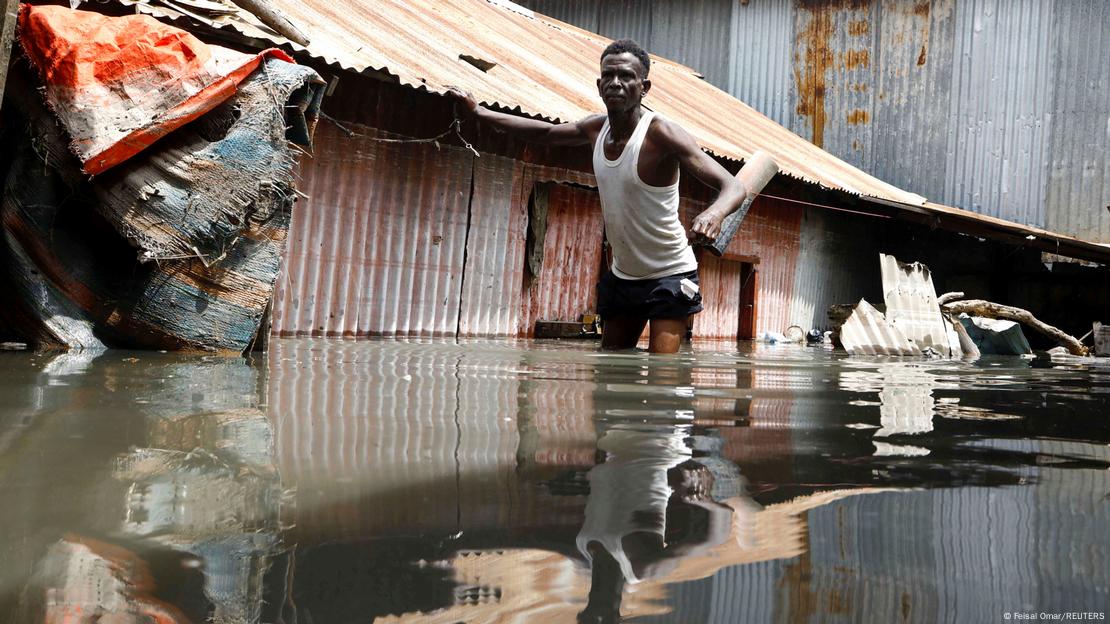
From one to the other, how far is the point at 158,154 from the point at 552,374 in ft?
6.54

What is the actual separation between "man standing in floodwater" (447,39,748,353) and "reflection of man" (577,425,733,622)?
266 cm

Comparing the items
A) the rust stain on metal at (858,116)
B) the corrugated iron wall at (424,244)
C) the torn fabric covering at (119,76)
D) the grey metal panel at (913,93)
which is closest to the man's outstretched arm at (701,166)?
the torn fabric covering at (119,76)

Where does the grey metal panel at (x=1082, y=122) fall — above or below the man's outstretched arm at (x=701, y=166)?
above

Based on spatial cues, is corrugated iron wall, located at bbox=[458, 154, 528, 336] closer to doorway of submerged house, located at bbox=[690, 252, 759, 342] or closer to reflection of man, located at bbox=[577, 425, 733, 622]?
doorway of submerged house, located at bbox=[690, 252, 759, 342]

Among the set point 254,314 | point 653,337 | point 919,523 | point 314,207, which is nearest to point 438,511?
point 919,523

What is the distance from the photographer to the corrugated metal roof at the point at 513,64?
25.3ft

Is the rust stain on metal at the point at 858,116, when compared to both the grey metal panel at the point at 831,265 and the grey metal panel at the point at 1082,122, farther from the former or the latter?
the grey metal panel at the point at 1082,122

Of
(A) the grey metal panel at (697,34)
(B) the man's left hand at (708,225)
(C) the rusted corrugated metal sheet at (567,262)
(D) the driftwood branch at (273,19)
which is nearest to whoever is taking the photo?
(B) the man's left hand at (708,225)

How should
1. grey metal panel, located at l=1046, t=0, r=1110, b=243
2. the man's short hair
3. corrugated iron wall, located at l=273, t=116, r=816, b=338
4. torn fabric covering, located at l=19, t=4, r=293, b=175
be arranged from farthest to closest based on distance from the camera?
grey metal panel, located at l=1046, t=0, r=1110, b=243 < corrugated iron wall, located at l=273, t=116, r=816, b=338 < the man's short hair < torn fabric covering, located at l=19, t=4, r=293, b=175

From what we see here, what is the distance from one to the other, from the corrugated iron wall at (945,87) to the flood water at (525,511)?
15.9 metres

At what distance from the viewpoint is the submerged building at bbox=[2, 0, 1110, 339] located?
8.12 meters

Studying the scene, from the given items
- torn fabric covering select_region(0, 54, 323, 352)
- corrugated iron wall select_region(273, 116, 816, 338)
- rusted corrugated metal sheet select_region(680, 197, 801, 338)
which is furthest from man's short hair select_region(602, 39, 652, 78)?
rusted corrugated metal sheet select_region(680, 197, 801, 338)

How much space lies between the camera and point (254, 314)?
14.4 feet

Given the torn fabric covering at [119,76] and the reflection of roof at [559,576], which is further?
the torn fabric covering at [119,76]
